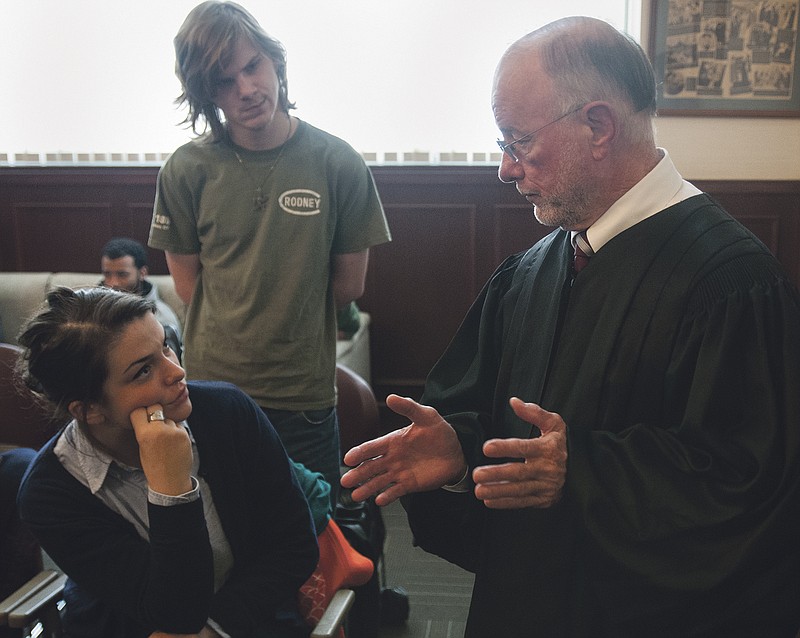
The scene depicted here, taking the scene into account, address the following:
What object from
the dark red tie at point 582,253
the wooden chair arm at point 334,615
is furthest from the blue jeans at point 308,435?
the dark red tie at point 582,253

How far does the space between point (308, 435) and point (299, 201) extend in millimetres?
574

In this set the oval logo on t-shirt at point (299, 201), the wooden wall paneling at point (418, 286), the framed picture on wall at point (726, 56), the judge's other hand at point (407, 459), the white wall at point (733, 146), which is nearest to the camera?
the judge's other hand at point (407, 459)

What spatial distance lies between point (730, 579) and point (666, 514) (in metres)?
0.12

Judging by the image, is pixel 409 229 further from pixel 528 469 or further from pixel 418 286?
pixel 528 469

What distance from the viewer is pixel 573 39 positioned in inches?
47.8

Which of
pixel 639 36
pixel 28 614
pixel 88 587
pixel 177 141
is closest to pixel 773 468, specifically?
pixel 88 587

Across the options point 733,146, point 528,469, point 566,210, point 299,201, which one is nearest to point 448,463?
point 528,469

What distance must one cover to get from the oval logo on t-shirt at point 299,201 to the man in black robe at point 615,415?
78 cm

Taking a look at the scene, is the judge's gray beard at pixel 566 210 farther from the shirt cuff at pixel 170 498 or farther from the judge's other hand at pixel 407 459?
the shirt cuff at pixel 170 498

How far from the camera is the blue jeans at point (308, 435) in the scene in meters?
2.05

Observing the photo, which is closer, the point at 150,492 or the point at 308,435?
the point at 150,492

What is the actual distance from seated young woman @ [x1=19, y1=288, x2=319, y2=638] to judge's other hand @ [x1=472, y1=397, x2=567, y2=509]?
697 millimetres

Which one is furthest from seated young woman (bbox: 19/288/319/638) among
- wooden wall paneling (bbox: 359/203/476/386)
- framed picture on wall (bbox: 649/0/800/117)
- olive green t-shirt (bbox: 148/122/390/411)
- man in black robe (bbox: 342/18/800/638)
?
framed picture on wall (bbox: 649/0/800/117)

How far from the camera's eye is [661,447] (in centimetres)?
109
